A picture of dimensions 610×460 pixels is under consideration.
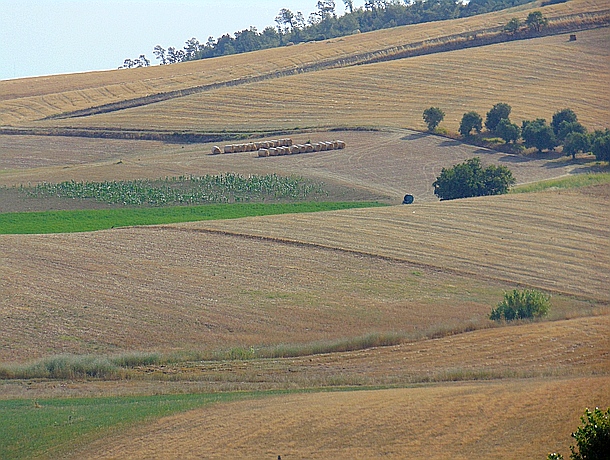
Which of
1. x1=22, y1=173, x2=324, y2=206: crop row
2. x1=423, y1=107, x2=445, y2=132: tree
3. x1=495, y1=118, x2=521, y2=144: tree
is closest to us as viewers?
x1=22, y1=173, x2=324, y2=206: crop row

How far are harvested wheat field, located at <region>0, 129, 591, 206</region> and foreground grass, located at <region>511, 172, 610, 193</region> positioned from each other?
3581 millimetres

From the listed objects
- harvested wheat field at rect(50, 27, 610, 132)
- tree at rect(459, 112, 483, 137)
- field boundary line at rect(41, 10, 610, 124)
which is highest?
field boundary line at rect(41, 10, 610, 124)

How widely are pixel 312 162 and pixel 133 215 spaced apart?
19.3m

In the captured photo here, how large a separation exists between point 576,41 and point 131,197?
62.9 m

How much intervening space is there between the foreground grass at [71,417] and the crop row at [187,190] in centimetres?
3109

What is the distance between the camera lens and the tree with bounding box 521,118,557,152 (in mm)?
67312

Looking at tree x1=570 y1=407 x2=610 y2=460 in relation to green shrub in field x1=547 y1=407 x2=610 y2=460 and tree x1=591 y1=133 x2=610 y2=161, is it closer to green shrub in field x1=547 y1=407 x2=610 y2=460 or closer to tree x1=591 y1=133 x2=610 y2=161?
green shrub in field x1=547 y1=407 x2=610 y2=460

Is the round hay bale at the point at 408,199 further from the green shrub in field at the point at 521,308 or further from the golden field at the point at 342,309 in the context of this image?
the green shrub in field at the point at 521,308

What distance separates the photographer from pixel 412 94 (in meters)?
86.5

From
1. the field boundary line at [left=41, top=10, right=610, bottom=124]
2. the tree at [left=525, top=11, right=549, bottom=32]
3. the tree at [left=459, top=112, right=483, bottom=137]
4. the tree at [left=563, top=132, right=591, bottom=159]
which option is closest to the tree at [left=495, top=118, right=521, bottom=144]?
the tree at [left=459, top=112, right=483, bottom=137]

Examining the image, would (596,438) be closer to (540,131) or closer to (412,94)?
(540,131)

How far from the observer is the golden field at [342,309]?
18578 millimetres

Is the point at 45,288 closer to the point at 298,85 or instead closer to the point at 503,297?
the point at 503,297

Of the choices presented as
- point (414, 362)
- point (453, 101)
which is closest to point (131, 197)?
point (414, 362)
